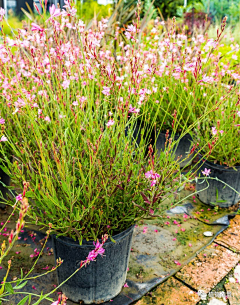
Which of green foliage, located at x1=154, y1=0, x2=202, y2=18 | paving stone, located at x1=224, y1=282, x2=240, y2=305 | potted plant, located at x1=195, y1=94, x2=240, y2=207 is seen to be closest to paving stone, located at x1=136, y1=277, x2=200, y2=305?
paving stone, located at x1=224, y1=282, x2=240, y2=305

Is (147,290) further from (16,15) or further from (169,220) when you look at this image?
(16,15)

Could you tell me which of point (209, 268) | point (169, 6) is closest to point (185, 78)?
point (209, 268)

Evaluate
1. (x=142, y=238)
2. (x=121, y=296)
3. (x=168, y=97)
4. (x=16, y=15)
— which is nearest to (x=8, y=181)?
(x=142, y=238)

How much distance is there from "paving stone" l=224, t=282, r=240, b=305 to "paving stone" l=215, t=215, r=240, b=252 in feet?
1.20

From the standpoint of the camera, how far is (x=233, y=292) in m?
1.85

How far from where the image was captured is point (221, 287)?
1891 millimetres

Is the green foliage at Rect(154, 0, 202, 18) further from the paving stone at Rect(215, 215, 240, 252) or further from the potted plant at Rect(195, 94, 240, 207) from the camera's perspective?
the paving stone at Rect(215, 215, 240, 252)

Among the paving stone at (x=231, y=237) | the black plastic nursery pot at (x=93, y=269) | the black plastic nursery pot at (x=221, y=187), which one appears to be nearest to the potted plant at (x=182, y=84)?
the black plastic nursery pot at (x=221, y=187)

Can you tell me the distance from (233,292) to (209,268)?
218 millimetres

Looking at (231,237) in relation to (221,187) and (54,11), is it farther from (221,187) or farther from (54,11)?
(54,11)

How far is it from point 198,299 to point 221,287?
0.65 ft

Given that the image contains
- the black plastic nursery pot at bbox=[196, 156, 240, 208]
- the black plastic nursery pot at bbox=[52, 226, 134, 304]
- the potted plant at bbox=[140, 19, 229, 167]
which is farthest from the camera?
the black plastic nursery pot at bbox=[196, 156, 240, 208]

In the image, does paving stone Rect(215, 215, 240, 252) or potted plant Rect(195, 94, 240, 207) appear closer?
paving stone Rect(215, 215, 240, 252)

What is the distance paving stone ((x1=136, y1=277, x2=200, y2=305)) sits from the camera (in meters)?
1.77
